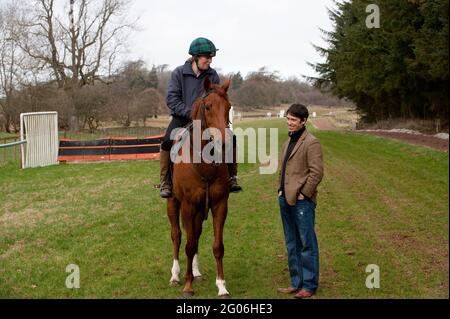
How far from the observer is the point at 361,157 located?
21141 mm

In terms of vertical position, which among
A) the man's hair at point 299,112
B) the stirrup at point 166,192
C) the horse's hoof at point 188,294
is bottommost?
the horse's hoof at point 188,294

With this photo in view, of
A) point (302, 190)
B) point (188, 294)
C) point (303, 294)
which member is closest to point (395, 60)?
point (302, 190)

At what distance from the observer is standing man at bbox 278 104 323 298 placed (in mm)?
6070

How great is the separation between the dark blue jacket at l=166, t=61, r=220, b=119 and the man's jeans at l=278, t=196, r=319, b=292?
1.90m

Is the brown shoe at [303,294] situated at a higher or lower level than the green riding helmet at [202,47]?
lower

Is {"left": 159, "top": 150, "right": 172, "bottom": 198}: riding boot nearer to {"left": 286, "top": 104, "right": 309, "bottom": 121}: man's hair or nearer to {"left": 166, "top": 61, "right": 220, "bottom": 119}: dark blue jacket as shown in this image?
{"left": 166, "top": 61, "right": 220, "bottom": 119}: dark blue jacket

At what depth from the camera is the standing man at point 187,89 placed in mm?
6715

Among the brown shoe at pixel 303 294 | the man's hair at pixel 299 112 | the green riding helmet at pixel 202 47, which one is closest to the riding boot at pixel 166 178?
the green riding helmet at pixel 202 47

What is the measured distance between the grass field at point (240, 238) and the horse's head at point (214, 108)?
7.13 feet

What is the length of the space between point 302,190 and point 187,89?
219 cm

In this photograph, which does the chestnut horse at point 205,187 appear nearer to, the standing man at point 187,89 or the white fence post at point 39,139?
the standing man at point 187,89

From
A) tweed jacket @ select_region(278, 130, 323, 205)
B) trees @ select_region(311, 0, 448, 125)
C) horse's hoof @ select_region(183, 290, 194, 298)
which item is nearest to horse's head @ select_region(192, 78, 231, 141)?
tweed jacket @ select_region(278, 130, 323, 205)
